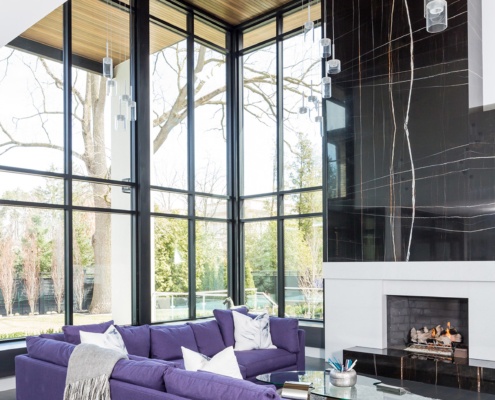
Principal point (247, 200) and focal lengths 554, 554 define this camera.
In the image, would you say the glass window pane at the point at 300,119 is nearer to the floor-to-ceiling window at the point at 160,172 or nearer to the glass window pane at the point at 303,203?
the floor-to-ceiling window at the point at 160,172

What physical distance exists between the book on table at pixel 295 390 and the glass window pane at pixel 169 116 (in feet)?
13.2

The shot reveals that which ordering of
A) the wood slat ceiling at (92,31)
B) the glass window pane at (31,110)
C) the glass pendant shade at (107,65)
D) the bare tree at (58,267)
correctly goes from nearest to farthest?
the glass pendant shade at (107,65) < the glass window pane at (31,110) < the bare tree at (58,267) < the wood slat ceiling at (92,31)

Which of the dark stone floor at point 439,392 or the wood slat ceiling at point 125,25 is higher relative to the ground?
the wood slat ceiling at point 125,25

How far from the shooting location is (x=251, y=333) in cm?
618

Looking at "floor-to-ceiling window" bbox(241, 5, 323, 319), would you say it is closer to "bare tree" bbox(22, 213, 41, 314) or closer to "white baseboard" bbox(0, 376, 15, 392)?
"bare tree" bbox(22, 213, 41, 314)

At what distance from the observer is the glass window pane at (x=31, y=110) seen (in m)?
6.18

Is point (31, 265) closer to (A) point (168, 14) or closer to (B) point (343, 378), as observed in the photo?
(B) point (343, 378)

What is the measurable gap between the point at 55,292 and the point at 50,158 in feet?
5.11

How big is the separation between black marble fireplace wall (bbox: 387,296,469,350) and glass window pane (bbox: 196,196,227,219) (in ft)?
10.2

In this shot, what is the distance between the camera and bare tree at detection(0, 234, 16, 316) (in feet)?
19.6

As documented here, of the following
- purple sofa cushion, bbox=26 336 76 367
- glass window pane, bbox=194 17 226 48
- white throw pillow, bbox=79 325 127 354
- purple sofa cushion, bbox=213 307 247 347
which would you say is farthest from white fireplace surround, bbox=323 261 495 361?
glass window pane, bbox=194 17 226 48

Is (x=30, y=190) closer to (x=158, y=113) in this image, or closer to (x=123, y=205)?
(x=123, y=205)

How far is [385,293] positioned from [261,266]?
2.42m

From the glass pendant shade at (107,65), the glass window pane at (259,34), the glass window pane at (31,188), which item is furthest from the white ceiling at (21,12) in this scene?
the glass window pane at (259,34)
